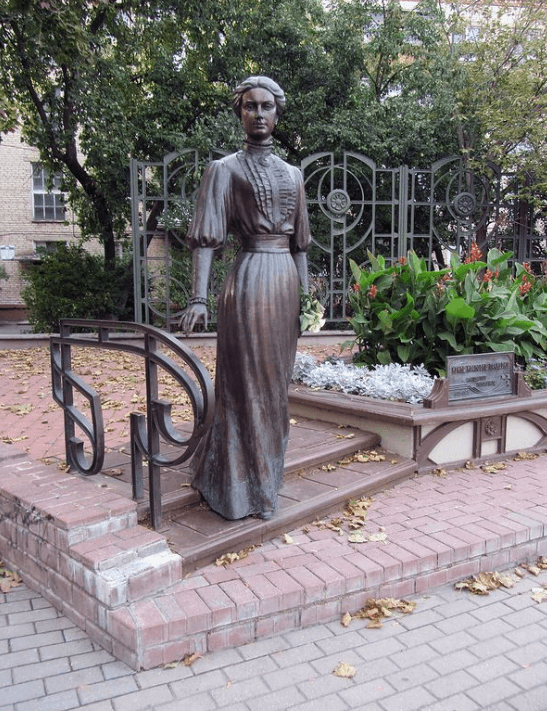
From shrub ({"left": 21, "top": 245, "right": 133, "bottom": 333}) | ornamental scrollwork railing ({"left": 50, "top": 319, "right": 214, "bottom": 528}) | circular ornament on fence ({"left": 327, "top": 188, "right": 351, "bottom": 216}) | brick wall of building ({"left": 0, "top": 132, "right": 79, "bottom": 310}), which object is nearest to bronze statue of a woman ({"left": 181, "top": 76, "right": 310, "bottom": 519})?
ornamental scrollwork railing ({"left": 50, "top": 319, "right": 214, "bottom": 528})

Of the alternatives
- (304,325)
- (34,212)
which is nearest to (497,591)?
(304,325)

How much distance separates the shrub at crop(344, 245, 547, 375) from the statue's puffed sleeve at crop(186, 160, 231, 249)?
2.57 metres

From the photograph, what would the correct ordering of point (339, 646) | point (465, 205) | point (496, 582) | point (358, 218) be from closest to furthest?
point (339, 646) < point (496, 582) < point (358, 218) < point (465, 205)

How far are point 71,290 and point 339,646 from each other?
10.6 m

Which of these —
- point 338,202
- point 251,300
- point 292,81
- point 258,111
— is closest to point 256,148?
point 258,111

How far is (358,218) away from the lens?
953 cm

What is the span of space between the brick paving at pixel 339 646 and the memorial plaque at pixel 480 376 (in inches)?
49.0

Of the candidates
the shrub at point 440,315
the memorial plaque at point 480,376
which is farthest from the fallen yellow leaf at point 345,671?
the shrub at point 440,315

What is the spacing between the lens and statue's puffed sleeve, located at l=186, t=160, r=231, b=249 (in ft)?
9.96

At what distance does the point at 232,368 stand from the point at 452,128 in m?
10.5

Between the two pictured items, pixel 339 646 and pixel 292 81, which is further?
pixel 292 81

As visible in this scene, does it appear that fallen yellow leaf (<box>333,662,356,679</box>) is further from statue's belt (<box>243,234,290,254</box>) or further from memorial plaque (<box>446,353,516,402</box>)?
memorial plaque (<box>446,353,516,402</box>)

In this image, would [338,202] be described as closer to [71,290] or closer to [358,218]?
[358,218]

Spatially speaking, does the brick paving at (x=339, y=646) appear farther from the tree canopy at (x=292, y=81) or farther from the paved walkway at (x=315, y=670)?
the tree canopy at (x=292, y=81)
